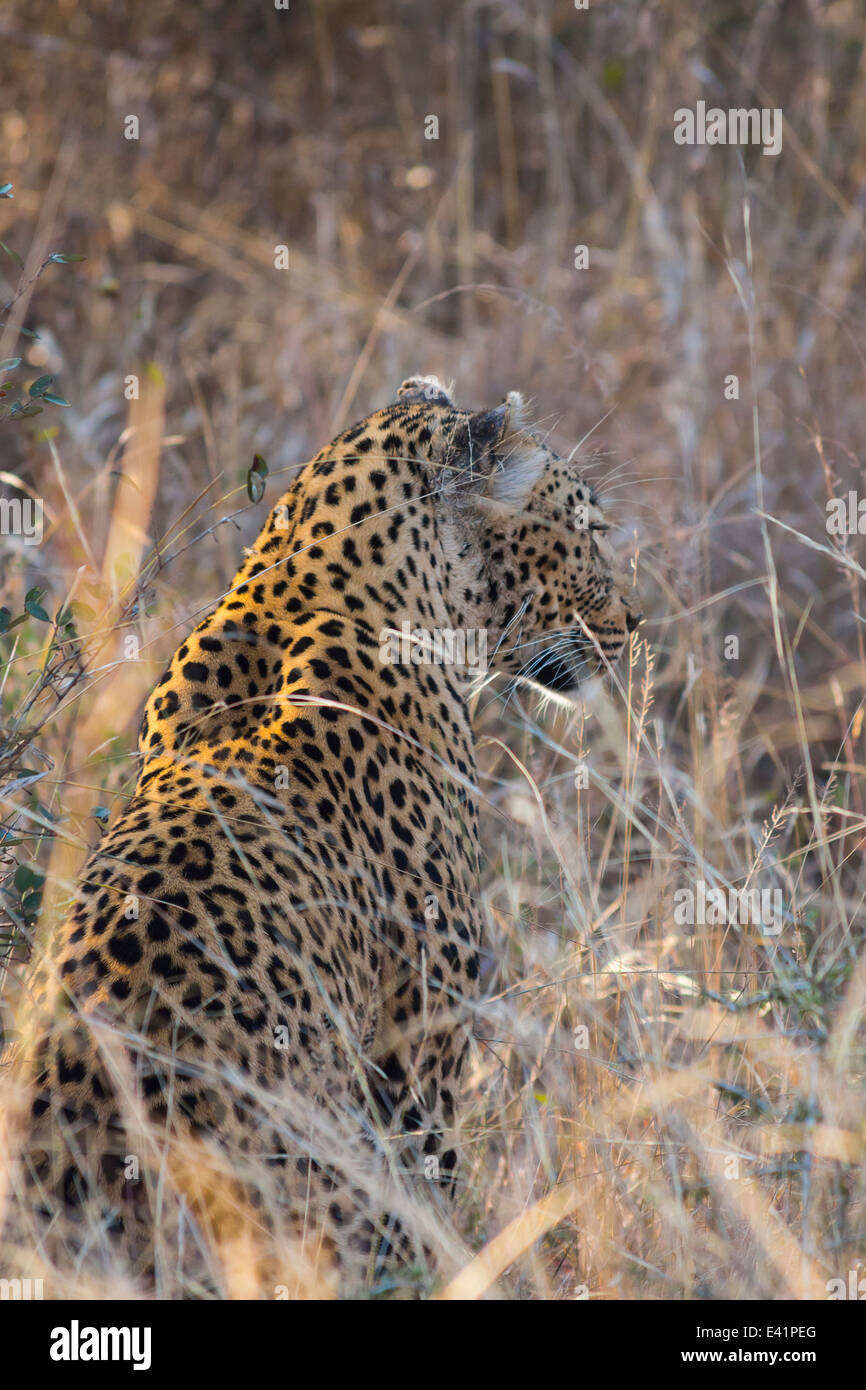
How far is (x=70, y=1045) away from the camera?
8.97 feet

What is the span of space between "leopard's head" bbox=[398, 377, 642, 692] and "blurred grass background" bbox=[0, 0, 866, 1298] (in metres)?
0.18

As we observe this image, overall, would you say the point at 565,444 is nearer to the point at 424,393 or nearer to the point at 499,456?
the point at 424,393

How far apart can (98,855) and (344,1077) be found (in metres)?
0.66

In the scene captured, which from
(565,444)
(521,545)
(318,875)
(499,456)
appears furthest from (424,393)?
(565,444)

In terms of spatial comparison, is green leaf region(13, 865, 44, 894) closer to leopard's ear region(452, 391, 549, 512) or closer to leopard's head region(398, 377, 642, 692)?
leopard's head region(398, 377, 642, 692)

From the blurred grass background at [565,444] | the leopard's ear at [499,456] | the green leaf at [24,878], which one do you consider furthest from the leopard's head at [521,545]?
the green leaf at [24,878]

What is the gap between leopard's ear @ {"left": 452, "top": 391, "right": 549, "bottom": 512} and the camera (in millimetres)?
3848

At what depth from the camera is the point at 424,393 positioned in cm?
426

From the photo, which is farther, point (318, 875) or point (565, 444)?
point (565, 444)

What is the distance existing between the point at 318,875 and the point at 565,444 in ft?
14.3

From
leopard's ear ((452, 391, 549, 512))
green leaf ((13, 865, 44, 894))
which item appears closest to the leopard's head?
leopard's ear ((452, 391, 549, 512))

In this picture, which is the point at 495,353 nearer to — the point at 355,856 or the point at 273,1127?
the point at 355,856

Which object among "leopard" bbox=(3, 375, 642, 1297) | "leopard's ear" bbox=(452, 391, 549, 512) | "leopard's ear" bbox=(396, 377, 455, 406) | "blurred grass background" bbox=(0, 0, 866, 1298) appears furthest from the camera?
"leopard's ear" bbox=(396, 377, 455, 406)

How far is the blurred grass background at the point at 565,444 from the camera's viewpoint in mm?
3330
